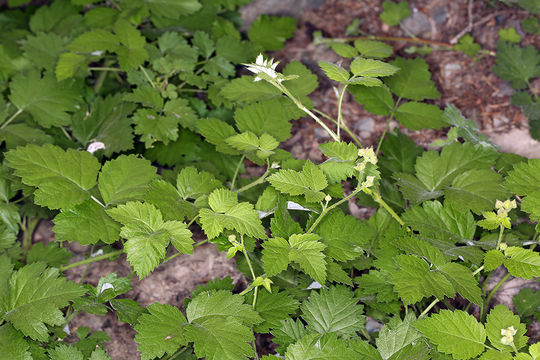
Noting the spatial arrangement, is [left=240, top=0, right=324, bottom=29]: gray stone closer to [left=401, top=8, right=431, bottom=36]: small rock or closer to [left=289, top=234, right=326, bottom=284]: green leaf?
[left=401, top=8, right=431, bottom=36]: small rock

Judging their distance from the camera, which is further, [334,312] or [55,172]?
[55,172]

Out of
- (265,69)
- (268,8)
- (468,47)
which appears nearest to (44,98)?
(265,69)

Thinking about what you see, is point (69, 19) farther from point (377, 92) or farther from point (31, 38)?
point (377, 92)

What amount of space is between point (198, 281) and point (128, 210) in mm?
537

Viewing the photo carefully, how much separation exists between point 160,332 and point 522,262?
4.07 ft

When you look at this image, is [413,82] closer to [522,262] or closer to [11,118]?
[522,262]

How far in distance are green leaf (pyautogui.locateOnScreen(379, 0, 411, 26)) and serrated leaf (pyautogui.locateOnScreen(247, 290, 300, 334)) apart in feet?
6.40

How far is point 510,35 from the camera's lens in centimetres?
274

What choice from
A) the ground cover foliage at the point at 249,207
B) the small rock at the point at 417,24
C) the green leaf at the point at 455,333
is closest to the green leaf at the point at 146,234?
the ground cover foliage at the point at 249,207

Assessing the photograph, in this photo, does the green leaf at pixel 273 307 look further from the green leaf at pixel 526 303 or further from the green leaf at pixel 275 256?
the green leaf at pixel 526 303

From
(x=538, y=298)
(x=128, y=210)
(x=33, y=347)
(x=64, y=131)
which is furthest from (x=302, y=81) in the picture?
(x=33, y=347)

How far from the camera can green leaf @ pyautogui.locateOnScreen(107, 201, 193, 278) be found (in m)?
1.65

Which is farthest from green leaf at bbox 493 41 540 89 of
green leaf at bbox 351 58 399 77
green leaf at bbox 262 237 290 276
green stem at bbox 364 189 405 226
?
green leaf at bbox 262 237 290 276

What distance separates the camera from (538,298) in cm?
186
